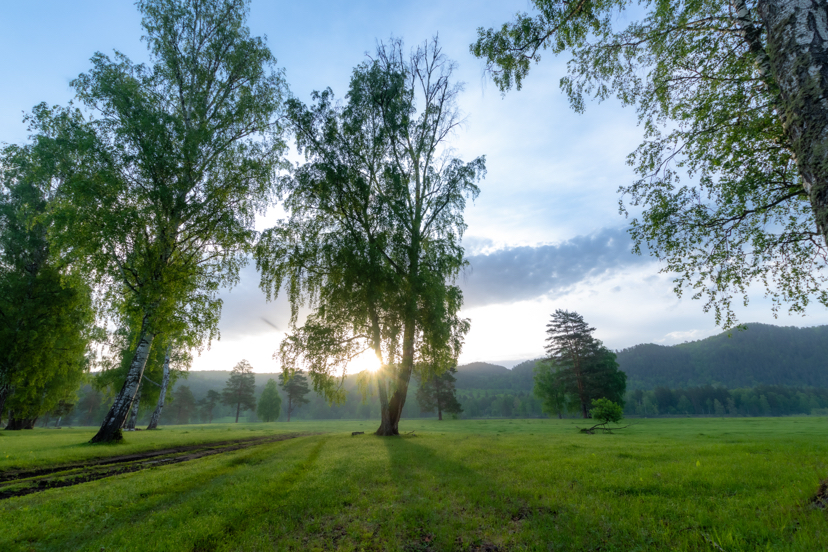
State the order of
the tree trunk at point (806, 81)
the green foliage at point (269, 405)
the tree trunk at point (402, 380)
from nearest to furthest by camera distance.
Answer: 1. the tree trunk at point (806, 81)
2. the tree trunk at point (402, 380)
3. the green foliage at point (269, 405)

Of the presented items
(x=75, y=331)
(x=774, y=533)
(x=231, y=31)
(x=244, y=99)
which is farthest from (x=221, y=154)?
(x=774, y=533)

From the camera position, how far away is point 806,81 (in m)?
3.45

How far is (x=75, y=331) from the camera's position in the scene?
82.4 feet

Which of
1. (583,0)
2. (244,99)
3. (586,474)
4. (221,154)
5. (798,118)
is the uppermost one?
(244,99)

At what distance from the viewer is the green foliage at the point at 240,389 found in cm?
8694

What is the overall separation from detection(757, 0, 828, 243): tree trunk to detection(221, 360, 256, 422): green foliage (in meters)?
99.8

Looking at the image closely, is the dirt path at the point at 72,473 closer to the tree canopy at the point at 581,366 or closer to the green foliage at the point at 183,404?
the tree canopy at the point at 581,366

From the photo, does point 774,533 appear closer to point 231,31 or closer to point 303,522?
point 303,522

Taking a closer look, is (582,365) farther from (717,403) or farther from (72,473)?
(717,403)

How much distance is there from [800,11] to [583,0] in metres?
3.98

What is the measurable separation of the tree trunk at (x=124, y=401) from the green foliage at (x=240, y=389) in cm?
7931

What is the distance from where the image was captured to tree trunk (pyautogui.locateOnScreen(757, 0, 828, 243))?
10.7 feet

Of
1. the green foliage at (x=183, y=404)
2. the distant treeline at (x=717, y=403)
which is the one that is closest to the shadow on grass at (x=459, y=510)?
the green foliage at (x=183, y=404)

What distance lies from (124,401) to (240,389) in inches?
3314
